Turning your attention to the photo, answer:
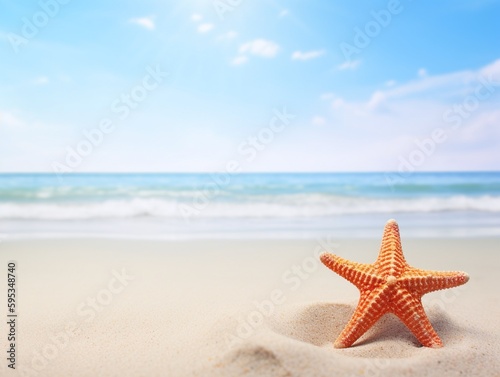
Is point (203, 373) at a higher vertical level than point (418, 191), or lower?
lower

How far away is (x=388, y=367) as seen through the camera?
2615 millimetres

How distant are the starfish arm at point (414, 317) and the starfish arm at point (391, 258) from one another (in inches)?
6.5

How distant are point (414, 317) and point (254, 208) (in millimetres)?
12201

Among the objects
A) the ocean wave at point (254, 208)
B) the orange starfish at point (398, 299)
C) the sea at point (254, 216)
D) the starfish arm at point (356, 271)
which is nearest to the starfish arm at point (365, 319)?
the orange starfish at point (398, 299)

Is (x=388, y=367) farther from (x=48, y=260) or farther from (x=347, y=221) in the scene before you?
(x=347, y=221)

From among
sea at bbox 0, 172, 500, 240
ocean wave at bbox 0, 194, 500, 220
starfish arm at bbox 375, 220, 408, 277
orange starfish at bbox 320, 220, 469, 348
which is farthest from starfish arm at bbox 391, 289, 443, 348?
ocean wave at bbox 0, 194, 500, 220

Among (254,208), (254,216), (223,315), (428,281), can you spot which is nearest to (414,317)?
(428,281)

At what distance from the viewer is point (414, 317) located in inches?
119

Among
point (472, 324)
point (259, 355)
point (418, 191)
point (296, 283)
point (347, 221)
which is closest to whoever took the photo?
point (259, 355)

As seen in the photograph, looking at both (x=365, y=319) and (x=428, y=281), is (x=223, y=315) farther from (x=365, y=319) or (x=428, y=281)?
(x=428, y=281)

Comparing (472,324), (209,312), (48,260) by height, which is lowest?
(472,324)

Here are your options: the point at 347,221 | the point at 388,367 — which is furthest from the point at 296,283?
the point at 347,221

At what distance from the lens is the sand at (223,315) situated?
8.86 feet

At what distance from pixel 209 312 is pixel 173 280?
4.25ft
